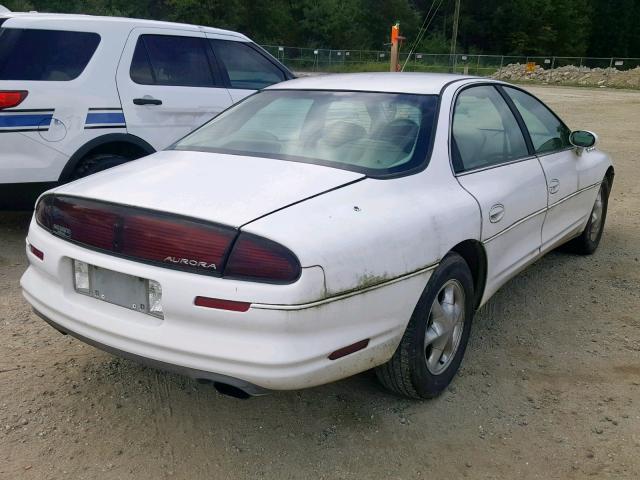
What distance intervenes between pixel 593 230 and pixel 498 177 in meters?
2.30

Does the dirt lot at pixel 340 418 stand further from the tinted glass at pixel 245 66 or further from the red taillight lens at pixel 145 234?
the tinted glass at pixel 245 66

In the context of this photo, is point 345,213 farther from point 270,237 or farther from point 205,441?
point 205,441

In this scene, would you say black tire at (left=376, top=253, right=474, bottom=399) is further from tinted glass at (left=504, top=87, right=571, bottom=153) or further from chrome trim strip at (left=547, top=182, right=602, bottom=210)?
tinted glass at (left=504, top=87, right=571, bottom=153)

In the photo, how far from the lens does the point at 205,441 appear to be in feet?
9.15

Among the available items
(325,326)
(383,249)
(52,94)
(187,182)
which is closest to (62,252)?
(187,182)

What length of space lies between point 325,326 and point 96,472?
1.11 m

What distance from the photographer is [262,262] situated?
7.52ft

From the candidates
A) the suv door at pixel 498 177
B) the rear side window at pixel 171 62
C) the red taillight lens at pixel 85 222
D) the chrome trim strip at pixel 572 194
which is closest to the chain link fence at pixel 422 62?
the rear side window at pixel 171 62

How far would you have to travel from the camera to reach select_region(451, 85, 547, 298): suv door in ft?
11.0

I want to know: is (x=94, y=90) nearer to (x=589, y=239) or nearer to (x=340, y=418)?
(x=340, y=418)

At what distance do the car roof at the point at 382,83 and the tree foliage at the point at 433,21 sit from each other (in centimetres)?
4870

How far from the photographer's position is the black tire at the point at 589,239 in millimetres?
5258

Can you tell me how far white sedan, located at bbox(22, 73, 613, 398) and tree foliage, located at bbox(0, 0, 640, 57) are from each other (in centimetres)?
4939

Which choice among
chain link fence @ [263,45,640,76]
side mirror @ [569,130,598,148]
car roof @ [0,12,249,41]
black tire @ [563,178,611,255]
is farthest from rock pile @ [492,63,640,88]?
car roof @ [0,12,249,41]
